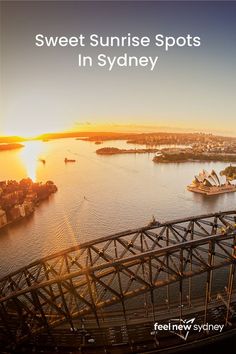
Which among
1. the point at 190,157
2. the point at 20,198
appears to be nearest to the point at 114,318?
the point at 20,198

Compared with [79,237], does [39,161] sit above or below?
above

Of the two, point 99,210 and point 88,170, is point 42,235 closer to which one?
point 99,210

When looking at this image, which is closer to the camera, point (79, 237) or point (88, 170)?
point (79, 237)

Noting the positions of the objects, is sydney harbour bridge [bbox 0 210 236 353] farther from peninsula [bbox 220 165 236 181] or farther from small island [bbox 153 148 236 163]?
small island [bbox 153 148 236 163]

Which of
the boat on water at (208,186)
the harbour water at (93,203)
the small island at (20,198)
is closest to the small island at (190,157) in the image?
the harbour water at (93,203)

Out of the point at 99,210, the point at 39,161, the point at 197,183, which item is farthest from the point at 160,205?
the point at 39,161
